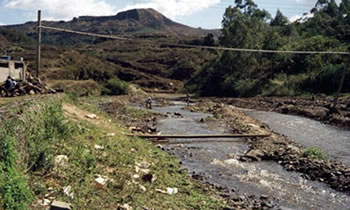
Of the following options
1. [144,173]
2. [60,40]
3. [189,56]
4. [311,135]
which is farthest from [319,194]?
[60,40]

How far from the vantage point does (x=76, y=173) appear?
335 inches

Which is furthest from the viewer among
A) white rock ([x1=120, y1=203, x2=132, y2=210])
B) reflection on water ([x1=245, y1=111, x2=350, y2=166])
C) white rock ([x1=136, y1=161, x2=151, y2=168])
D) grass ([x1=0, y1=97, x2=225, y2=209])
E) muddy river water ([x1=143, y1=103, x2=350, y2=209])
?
reflection on water ([x1=245, y1=111, x2=350, y2=166])

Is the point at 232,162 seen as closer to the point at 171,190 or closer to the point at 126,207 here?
the point at 171,190

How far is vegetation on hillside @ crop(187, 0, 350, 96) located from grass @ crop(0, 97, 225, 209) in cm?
3316

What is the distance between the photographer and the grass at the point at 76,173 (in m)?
6.30

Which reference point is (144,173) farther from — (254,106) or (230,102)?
(230,102)

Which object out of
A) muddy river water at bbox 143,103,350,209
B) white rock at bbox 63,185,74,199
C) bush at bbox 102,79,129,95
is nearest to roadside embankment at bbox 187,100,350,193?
muddy river water at bbox 143,103,350,209

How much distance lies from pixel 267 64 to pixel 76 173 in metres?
51.9

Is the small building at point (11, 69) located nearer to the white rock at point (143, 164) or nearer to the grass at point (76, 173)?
the grass at point (76, 173)

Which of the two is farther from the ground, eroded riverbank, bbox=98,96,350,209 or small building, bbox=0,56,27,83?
small building, bbox=0,56,27,83

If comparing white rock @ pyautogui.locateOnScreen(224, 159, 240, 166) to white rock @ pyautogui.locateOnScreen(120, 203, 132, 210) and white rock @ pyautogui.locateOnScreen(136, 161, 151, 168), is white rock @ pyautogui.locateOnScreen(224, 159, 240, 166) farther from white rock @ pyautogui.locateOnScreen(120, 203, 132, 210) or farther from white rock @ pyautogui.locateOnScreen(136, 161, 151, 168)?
white rock @ pyautogui.locateOnScreen(120, 203, 132, 210)

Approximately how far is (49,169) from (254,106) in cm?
3160

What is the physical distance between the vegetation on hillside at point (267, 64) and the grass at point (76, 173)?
1305 inches

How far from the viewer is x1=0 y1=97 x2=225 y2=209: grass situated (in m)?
6.30
